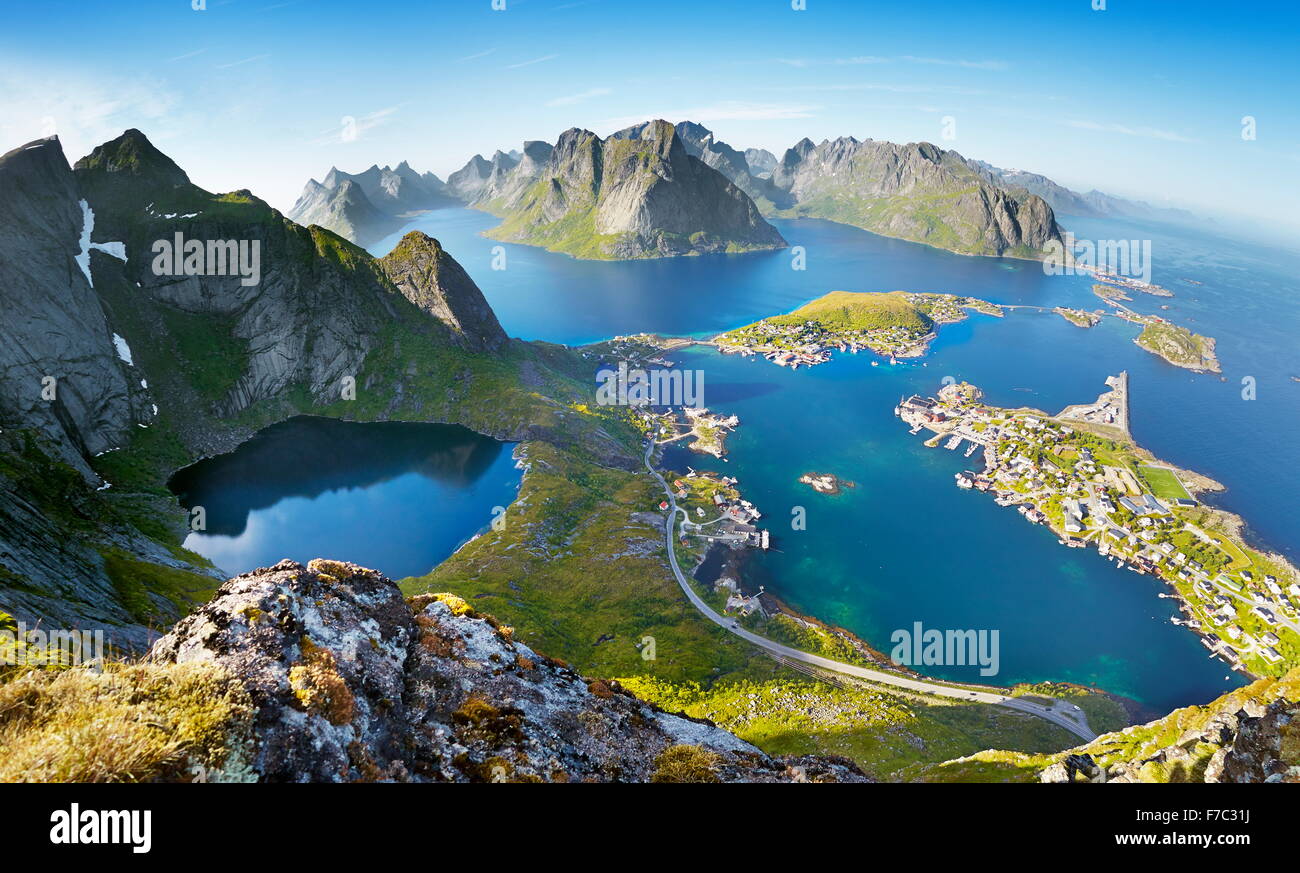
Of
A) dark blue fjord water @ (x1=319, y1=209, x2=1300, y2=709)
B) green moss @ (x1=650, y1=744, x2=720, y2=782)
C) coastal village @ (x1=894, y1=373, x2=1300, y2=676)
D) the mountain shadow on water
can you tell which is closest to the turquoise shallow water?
dark blue fjord water @ (x1=319, y1=209, x2=1300, y2=709)

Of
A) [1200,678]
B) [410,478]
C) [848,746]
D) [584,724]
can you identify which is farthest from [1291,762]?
[410,478]

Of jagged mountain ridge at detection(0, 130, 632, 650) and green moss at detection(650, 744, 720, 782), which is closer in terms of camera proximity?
green moss at detection(650, 744, 720, 782)

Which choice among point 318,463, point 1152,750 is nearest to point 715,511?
point 1152,750

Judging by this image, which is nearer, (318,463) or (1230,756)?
(1230,756)

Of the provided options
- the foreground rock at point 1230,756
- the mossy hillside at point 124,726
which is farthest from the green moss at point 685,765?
the foreground rock at point 1230,756

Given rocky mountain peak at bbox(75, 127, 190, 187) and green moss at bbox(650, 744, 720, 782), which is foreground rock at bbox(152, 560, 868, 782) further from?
rocky mountain peak at bbox(75, 127, 190, 187)

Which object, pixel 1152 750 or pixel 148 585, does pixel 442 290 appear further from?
pixel 1152 750

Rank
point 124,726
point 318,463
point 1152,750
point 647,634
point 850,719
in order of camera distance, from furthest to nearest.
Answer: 1. point 318,463
2. point 647,634
3. point 850,719
4. point 1152,750
5. point 124,726
